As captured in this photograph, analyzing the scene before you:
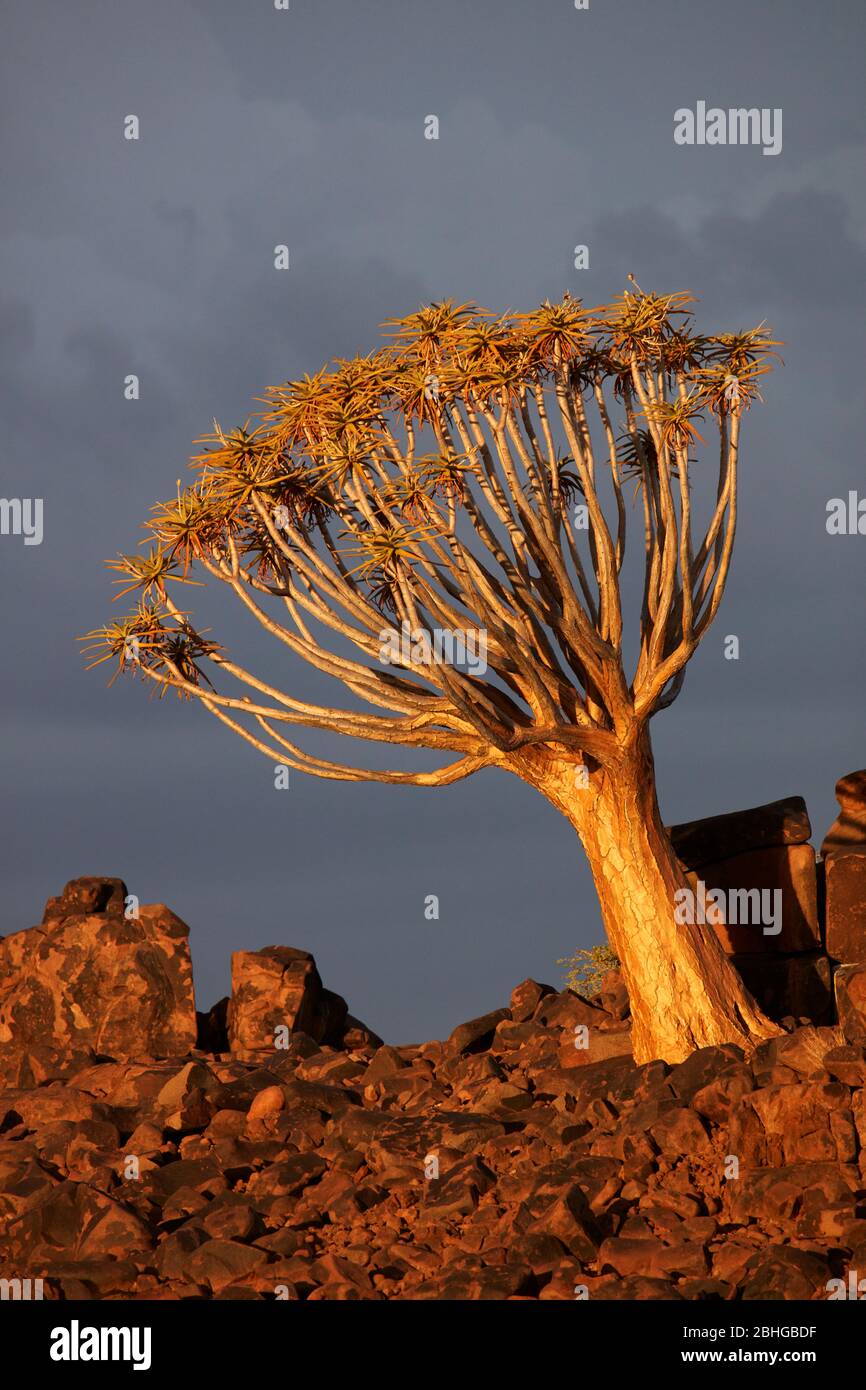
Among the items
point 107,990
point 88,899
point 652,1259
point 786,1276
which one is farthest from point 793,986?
point 88,899

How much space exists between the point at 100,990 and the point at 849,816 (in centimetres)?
814

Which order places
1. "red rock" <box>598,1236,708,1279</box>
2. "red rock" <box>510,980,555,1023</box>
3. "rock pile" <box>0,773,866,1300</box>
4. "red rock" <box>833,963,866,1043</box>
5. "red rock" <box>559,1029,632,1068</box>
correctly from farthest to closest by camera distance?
"red rock" <box>510,980,555,1023</box>, "red rock" <box>559,1029,632,1068</box>, "red rock" <box>833,963,866,1043</box>, "rock pile" <box>0,773,866,1300</box>, "red rock" <box>598,1236,708,1279</box>

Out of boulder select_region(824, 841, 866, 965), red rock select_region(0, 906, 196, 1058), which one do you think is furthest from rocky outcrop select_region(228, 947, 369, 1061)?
boulder select_region(824, 841, 866, 965)

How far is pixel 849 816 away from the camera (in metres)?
16.8

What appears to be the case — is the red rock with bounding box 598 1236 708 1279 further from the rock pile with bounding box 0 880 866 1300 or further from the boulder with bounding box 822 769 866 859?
the boulder with bounding box 822 769 866 859

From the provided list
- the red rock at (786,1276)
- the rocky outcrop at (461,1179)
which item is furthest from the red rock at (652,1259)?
the red rock at (786,1276)

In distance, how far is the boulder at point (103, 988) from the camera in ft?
52.7

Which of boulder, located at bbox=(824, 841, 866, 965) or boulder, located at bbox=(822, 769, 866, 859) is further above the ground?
boulder, located at bbox=(822, 769, 866, 859)

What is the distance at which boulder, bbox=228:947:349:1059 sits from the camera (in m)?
16.1

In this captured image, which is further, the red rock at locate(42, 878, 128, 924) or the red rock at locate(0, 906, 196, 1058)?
the red rock at locate(42, 878, 128, 924)

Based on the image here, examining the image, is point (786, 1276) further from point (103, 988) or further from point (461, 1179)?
point (103, 988)

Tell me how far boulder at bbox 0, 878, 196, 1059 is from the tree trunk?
5.02 m
